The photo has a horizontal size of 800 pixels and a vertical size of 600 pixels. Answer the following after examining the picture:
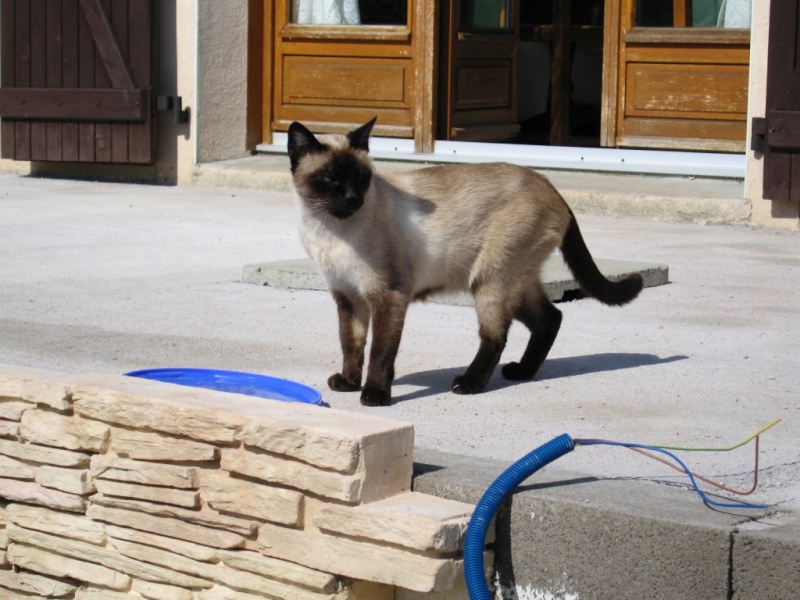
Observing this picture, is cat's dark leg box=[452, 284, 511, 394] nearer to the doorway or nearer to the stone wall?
the stone wall

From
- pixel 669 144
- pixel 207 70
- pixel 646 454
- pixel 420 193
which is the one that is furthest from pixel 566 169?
pixel 646 454

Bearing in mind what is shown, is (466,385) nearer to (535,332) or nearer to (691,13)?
(535,332)

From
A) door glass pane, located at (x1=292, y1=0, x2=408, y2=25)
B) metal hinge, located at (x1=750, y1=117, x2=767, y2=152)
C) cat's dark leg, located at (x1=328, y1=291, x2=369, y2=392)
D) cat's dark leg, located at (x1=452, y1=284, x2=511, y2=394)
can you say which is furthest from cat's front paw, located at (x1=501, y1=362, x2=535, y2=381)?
door glass pane, located at (x1=292, y1=0, x2=408, y2=25)

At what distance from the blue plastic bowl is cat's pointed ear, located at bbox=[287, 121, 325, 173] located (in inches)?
33.6

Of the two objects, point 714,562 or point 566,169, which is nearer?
point 714,562

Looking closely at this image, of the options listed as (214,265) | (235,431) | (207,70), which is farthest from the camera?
(207,70)

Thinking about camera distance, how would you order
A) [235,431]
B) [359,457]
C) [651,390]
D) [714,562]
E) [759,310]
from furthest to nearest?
[759,310]
[651,390]
[235,431]
[359,457]
[714,562]

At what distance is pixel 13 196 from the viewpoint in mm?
10453

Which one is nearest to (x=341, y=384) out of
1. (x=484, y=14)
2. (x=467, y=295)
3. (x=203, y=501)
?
(x=203, y=501)

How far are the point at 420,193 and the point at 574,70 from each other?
9632 mm

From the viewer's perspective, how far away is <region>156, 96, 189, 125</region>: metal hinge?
36.6 ft

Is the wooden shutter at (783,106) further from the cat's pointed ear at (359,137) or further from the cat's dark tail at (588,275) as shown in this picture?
the cat's pointed ear at (359,137)

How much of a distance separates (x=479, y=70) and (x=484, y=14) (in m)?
0.55

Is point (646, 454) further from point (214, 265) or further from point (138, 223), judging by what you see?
point (138, 223)
